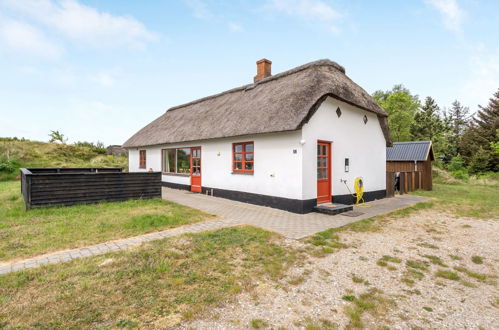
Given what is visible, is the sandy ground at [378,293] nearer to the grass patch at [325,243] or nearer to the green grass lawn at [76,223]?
the grass patch at [325,243]

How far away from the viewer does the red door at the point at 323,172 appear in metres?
8.36

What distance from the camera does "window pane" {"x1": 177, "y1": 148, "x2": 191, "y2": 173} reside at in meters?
12.4

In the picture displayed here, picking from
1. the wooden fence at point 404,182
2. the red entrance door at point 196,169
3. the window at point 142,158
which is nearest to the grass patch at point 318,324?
the red entrance door at point 196,169

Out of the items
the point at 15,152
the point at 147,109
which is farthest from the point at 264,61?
the point at 15,152

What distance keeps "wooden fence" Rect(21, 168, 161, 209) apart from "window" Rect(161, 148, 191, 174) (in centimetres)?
318

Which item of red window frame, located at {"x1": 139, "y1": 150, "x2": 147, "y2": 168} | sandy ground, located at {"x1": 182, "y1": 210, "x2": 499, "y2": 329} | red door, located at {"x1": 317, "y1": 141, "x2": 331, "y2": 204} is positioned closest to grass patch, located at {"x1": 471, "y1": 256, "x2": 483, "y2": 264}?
sandy ground, located at {"x1": 182, "y1": 210, "x2": 499, "y2": 329}

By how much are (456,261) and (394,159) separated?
48.6 feet

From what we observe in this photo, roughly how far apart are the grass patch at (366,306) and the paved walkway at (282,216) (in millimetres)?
2253

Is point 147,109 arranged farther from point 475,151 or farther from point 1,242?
point 475,151

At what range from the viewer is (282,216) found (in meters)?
7.21

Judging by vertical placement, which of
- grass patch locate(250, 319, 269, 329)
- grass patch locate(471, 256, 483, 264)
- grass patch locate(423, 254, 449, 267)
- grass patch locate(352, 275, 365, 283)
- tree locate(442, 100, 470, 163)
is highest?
tree locate(442, 100, 470, 163)

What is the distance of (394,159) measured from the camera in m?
17.1

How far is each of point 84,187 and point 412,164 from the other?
18.2 meters

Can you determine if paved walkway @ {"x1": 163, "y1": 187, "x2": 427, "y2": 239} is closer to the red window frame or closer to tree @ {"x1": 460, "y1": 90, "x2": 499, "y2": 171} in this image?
the red window frame
